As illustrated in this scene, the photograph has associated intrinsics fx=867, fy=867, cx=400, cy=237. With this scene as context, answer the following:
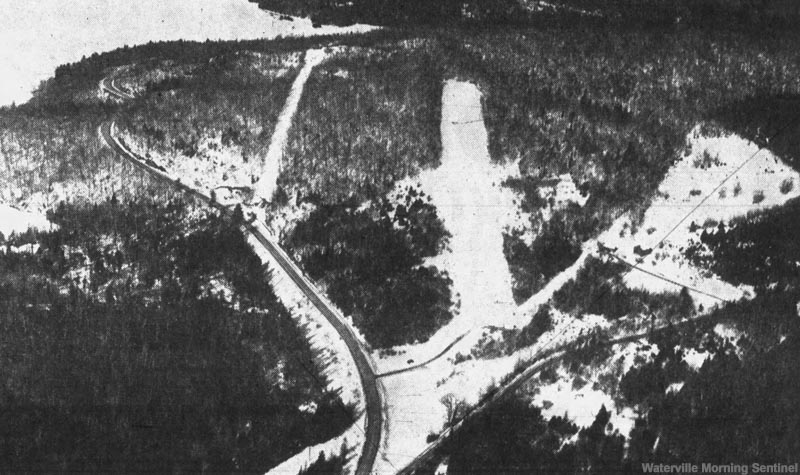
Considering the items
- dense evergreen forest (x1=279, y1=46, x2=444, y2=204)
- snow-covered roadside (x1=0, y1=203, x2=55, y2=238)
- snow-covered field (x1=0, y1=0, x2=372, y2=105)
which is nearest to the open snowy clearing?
dense evergreen forest (x1=279, y1=46, x2=444, y2=204)

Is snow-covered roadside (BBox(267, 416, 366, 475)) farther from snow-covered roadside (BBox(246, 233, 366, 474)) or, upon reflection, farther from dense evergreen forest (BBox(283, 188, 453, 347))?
dense evergreen forest (BBox(283, 188, 453, 347))

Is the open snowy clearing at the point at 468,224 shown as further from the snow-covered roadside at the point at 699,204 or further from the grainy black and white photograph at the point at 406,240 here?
the snow-covered roadside at the point at 699,204

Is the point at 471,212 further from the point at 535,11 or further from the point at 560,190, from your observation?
the point at 535,11

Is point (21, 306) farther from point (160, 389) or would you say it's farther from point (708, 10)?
point (708, 10)

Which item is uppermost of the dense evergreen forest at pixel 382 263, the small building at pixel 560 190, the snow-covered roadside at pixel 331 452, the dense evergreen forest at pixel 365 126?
the dense evergreen forest at pixel 365 126

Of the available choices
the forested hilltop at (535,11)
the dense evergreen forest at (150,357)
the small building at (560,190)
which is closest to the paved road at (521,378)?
the dense evergreen forest at (150,357)

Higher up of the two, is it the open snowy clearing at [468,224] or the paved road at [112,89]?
the paved road at [112,89]

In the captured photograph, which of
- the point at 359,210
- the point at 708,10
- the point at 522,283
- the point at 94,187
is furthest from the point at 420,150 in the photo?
the point at 708,10
